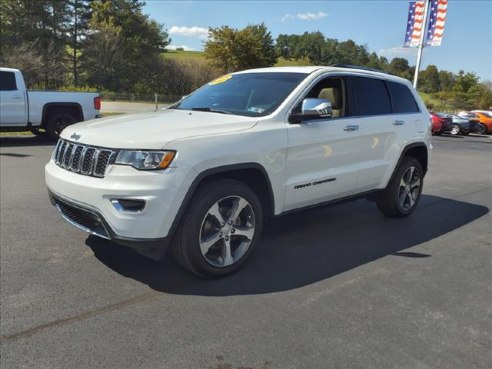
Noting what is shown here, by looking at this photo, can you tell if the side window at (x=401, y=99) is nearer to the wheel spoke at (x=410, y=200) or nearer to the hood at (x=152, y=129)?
the wheel spoke at (x=410, y=200)

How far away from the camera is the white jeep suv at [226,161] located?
3.36 meters

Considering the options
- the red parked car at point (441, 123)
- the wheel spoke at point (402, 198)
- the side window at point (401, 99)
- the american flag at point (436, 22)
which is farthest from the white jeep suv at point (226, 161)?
the american flag at point (436, 22)

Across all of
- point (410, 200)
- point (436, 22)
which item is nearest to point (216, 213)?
point (410, 200)

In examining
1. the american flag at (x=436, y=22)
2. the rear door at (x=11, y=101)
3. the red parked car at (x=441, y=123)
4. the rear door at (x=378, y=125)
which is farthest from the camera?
the red parked car at (x=441, y=123)

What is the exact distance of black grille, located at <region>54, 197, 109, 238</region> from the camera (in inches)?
138

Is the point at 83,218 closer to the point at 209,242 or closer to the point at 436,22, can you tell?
the point at 209,242

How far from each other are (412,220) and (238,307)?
135 inches

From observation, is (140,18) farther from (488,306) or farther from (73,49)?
(488,306)

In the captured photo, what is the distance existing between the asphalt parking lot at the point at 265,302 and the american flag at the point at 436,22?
22.8m

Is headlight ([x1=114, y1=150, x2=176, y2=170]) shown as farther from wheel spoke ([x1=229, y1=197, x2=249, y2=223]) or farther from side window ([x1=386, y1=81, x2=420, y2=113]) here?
side window ([x1=386, y1=81, x2=420, y2=113])

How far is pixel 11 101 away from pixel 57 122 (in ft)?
4.07

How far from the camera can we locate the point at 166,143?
3340 millimetres

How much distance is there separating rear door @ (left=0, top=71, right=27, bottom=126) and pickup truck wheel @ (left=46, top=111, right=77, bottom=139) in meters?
0.69

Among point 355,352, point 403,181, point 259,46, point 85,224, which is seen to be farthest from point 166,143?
point 259,46
